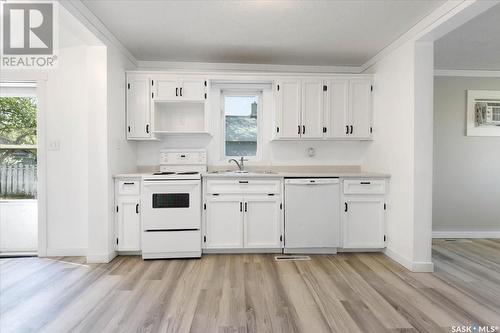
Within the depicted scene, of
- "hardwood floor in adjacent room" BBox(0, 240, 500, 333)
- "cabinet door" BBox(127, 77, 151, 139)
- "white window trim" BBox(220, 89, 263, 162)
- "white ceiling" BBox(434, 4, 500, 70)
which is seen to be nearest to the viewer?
"hardwood floor in adjacent room" BBox(0, 240, 500, 333)

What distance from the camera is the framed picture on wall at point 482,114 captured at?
3883 mm

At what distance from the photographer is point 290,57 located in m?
3.53

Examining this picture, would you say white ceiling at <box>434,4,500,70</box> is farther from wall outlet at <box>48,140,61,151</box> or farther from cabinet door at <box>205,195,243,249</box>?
wall outlet at <box>48,140,61,151</box>

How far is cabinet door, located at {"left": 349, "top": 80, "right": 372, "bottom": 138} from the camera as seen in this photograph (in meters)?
3.50

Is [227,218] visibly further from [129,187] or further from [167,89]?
[167,89]

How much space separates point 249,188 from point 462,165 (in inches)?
127

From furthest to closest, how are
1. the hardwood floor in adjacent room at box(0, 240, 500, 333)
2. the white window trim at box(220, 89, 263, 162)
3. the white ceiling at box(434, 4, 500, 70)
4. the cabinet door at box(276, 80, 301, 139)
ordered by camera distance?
the white window trim at box(220, 89, 263, 162) < the cabinet door at box(276, 80, 301, 139) < the white ceiling at box(434, 4, 500, 70) < the hardwood floor in adjacent room at box(0, 240, 500, 333)

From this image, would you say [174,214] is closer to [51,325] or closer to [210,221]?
[210,221]

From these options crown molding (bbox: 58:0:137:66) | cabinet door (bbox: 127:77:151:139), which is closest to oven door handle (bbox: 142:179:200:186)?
cabinet door (bbox: 127:77:151:139)

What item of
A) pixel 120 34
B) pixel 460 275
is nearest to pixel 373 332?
pixel 460 275

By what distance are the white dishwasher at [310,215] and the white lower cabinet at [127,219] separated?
5.72 ft

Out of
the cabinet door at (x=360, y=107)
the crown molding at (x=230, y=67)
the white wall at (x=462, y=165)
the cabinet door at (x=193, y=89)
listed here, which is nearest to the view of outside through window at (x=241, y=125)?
the crown molding at (x=230, y=67)

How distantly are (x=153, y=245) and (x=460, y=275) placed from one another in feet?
10.6

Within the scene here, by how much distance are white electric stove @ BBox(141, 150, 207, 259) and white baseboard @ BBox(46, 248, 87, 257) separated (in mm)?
805
